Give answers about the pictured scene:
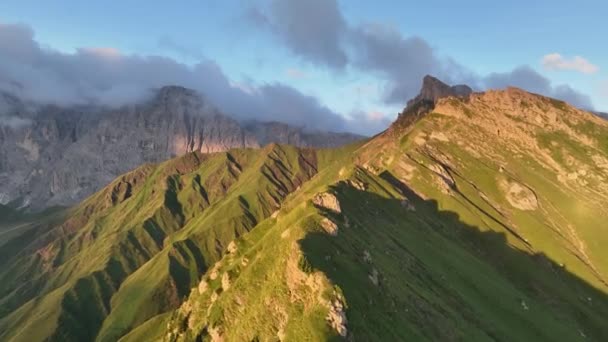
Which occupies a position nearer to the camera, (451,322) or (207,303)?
(451,322)

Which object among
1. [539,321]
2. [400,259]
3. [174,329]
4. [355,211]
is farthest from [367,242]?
[539,321]

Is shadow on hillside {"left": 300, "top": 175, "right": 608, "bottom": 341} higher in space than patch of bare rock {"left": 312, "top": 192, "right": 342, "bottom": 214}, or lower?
lower

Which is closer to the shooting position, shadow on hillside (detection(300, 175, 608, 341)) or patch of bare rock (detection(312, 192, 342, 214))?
shadow on hillside (detection(300, 175, 608, 341))

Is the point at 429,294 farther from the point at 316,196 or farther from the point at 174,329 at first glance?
the point at 174,329

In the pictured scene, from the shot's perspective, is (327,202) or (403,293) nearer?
(403,293)

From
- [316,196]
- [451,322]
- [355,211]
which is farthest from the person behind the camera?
[355,211]

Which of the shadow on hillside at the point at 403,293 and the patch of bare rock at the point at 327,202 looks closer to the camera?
the shadow on hillside at the point at 403,293

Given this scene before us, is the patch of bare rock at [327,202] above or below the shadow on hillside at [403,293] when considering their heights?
above

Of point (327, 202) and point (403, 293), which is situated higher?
point (327, 202)

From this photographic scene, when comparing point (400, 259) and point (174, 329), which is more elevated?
point (400, 259)

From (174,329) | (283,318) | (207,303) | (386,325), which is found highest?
(386,325)

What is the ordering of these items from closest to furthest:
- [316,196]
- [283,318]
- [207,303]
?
[283,318], [207,303], [316,196]
